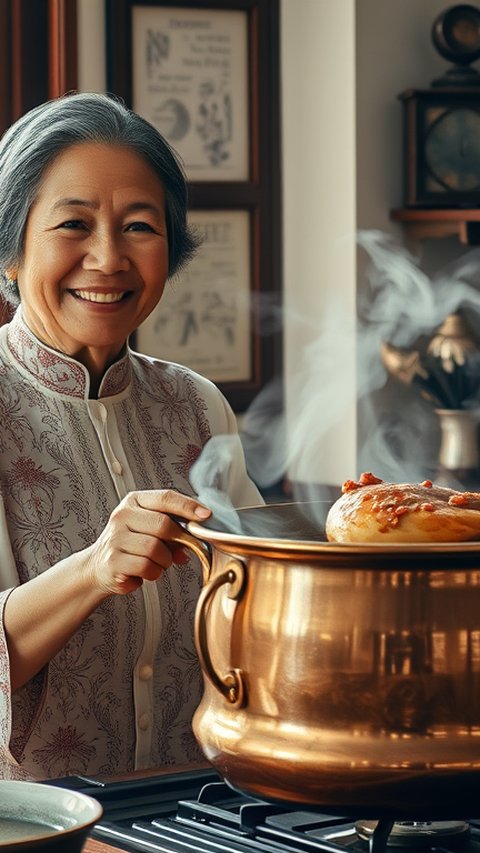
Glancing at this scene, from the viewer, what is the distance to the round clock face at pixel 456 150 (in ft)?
11.3

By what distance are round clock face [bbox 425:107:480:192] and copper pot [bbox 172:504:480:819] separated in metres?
2.58

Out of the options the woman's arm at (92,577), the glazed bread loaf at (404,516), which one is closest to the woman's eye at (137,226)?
the woman's arm at (92,577)

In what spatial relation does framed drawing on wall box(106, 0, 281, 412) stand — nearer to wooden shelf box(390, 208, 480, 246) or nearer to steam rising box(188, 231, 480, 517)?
steam rising box(188, 231, 480, 517)

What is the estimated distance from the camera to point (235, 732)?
1.06m

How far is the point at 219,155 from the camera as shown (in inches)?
Result: 140

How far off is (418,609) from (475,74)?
8.86 ft

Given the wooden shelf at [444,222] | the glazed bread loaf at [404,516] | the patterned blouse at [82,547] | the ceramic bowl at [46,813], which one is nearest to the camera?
the ceramic bowl at [46,813]

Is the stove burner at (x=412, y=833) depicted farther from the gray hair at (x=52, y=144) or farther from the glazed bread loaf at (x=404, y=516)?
the gray hair at (x=52, y=144)

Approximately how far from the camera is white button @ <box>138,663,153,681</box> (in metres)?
1.68

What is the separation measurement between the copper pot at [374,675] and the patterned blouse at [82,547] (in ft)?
1.86

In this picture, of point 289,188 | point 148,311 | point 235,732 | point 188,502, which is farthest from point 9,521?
point 289,188

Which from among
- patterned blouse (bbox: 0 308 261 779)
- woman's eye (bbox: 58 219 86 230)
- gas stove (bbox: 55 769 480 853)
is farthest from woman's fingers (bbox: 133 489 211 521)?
woman's eye (bbox: 58 219 86 230)

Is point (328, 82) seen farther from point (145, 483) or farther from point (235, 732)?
point (235, 732)

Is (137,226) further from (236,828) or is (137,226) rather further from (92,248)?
(236,828)
